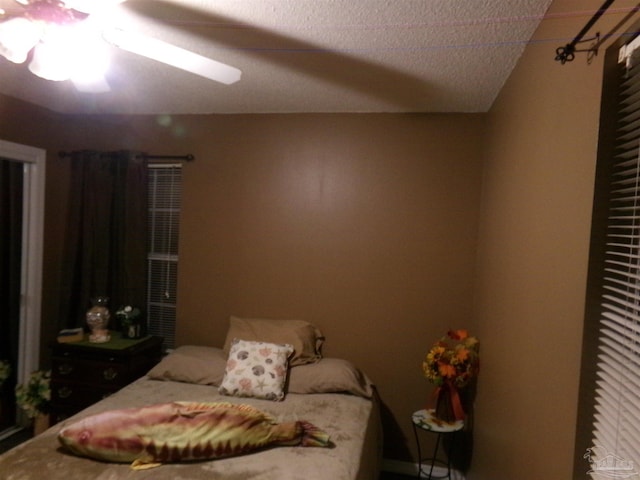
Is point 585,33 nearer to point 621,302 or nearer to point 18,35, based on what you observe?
point 621,302

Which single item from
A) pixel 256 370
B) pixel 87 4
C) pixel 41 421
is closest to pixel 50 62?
pixel 87 4

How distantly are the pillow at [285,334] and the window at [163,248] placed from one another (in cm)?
61

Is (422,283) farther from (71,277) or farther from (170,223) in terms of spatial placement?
(71,277)

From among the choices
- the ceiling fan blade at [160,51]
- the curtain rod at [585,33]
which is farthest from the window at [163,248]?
the curtain rod at [585,33]

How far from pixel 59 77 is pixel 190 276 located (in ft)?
6.00

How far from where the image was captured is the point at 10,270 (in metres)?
3.27

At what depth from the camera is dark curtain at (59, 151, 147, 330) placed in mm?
3119

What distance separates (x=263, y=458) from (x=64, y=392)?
1872 mm

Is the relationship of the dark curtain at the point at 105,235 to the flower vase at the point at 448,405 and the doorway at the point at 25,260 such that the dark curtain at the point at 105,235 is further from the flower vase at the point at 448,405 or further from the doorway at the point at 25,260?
the flower vase at the point at 448,405

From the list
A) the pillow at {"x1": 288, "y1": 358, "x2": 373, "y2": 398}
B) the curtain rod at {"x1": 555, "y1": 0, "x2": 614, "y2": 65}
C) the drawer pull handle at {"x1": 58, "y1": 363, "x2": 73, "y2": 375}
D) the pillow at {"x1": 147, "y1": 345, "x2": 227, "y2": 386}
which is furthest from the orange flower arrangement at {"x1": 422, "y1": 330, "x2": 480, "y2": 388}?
the drawer pull handle at {"x1": 58, "y1": 363, "x2": 73, "y2": 375}

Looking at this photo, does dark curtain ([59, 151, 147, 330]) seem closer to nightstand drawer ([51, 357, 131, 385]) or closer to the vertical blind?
nightstand drawer ([51, 357, 131, 385])

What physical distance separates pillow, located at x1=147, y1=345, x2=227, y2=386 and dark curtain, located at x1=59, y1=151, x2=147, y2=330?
66 centimetres

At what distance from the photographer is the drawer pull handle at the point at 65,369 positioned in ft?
9.27

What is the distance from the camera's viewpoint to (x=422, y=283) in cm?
282
